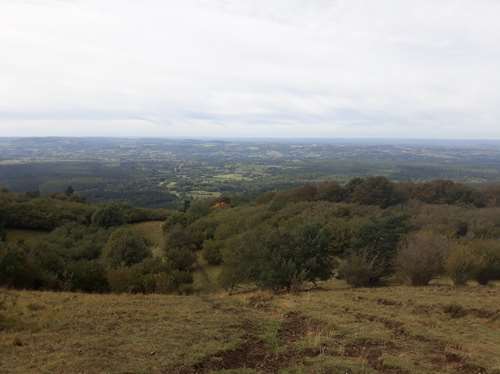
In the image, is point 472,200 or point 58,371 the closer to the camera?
point 58,371

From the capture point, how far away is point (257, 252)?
957 inches

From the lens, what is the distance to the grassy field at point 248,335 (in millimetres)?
9693

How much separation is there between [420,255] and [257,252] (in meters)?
9.36

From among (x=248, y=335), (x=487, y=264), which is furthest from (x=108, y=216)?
(x=248, y=335)

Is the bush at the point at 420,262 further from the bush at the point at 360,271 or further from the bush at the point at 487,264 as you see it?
the bush at the point at 487,264

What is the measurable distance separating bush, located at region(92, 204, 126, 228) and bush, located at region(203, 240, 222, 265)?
70.4ft

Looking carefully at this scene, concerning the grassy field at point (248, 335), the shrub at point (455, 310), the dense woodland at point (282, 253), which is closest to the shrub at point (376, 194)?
the dense woodland at point (282, 253)

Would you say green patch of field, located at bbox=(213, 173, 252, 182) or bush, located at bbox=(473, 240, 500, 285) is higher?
bush, located at bbox=(473, 240, 500, 285)

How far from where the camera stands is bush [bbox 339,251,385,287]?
23797 mm

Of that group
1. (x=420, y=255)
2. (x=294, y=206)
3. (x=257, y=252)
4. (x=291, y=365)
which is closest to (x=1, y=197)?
(x=294, y=206)

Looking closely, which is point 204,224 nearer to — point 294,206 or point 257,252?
point 294,206

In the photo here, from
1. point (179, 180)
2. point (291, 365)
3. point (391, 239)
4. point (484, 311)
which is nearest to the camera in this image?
point (291, 365)

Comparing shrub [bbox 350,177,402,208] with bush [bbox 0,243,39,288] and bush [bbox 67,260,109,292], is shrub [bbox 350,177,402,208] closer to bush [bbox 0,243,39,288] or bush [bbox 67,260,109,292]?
bush [bbox 67,260,109,292]

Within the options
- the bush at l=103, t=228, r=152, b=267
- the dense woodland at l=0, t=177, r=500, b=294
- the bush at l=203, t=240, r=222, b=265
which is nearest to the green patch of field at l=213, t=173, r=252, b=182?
the dense woodland at l=0, t=177, r=500, b=294
